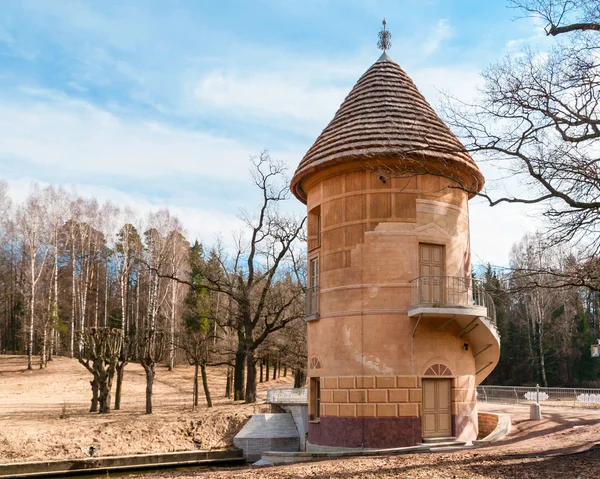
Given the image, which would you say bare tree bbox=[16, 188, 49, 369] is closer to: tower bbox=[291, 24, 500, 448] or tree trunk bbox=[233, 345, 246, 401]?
tree trunk bbox=[233, 345, 246, 401]

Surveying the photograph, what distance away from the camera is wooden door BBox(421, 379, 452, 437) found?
19375mm

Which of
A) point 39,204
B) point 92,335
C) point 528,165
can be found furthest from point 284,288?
point 528,165

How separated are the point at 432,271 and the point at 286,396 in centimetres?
1123

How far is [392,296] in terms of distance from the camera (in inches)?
770

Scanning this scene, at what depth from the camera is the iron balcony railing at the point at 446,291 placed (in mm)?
19156

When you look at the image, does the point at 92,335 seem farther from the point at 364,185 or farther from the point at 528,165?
the point at 528,165

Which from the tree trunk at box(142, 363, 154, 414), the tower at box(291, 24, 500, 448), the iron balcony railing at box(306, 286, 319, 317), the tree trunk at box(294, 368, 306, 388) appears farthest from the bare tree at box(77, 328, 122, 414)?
the tree trunk at box(294, 368, 306, 388)

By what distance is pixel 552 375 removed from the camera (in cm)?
5409

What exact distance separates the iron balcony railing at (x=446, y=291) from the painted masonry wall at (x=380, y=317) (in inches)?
13.4


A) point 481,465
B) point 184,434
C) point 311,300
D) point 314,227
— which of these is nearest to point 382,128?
point 314,227

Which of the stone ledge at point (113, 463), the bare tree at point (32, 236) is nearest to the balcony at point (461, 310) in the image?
the stone ledge at point (113, 463)

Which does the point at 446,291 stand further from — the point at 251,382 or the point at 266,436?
the point at 251,382

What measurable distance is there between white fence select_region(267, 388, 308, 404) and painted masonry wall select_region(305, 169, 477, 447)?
604 cm

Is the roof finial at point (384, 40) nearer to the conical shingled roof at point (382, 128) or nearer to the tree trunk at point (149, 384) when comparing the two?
the conical shingled roof at point (382, 128)
